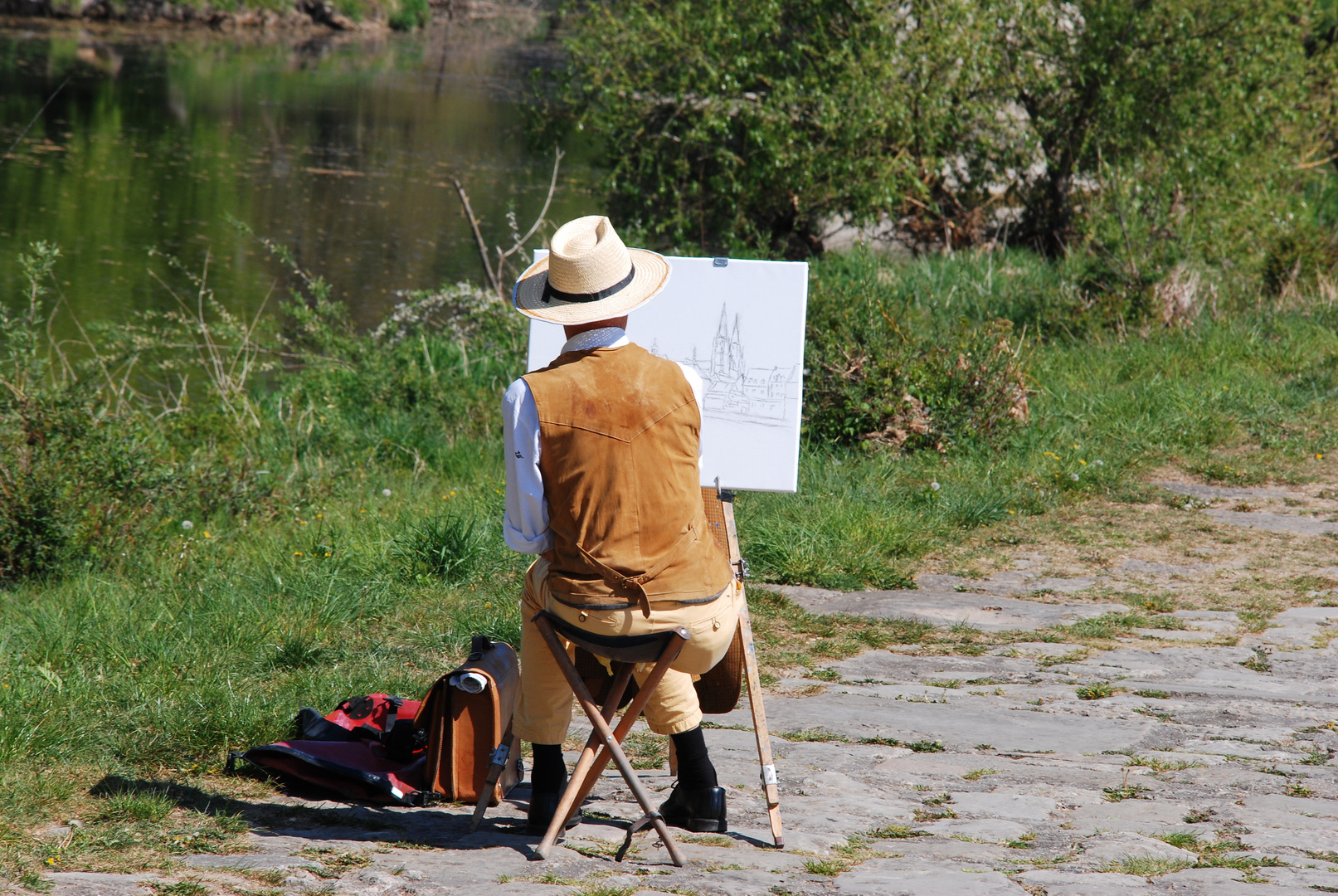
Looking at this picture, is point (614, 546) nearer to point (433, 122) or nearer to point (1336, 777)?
point (1336, 777)

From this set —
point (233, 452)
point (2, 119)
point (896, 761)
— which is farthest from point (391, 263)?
point (896, 761)

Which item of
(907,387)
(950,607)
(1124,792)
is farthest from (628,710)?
(907,387)

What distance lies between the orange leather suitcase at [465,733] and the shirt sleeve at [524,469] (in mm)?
565

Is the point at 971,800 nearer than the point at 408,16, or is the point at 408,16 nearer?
the point at 971,800

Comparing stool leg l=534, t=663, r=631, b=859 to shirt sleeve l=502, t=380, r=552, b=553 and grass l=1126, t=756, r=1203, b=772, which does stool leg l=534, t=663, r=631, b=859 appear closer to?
shirt sleeve l=502, t=380, r=552, b=553

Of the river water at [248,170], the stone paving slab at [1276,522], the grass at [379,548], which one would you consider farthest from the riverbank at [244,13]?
the stone paving slab at [1276,522]

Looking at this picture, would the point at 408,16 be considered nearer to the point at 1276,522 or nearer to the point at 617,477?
the point at 1276,522

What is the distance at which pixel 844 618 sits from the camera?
5672mm

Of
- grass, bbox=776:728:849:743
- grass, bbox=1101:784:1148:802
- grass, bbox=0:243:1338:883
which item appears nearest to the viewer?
grass, bbox=1101:784:1148:802

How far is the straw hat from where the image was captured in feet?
11.1

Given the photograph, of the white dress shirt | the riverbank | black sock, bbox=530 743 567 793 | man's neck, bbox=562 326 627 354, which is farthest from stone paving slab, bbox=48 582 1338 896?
the riverbank

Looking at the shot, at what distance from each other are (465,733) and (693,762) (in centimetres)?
72

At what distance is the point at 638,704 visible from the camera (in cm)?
335

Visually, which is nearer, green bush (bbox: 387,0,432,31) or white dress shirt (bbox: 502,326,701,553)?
white dress shirt (bbox: 502,326,701,553)
